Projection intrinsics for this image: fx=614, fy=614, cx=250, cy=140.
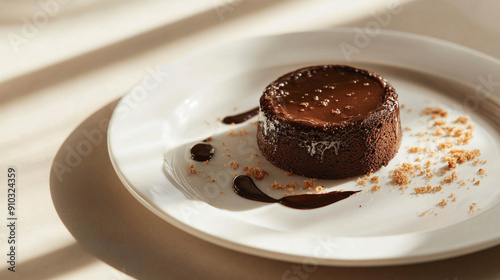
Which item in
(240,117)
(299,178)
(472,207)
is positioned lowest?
(472,207)

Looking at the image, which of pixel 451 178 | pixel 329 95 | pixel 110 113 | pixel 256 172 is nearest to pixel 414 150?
pixel 451 178

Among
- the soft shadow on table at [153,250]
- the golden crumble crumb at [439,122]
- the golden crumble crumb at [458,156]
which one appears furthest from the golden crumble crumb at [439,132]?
the soft shadow on table at [153,250]

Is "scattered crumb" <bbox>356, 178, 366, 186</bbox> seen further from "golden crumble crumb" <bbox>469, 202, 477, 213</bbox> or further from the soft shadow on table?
the soft shadow on table

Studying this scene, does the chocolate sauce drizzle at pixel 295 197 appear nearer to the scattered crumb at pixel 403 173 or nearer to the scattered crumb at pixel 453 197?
the scattered crumb at pixel 403 173

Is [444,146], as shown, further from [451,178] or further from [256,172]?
[256,172]

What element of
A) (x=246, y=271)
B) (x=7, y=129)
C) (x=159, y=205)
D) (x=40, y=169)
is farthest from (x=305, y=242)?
(x=7, y=129)

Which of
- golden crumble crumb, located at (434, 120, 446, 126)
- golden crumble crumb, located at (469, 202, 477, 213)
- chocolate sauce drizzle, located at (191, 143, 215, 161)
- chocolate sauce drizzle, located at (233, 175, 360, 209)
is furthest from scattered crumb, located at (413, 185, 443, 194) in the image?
chocolate sauce drizzle, located at (191, 143, 215, 161)
